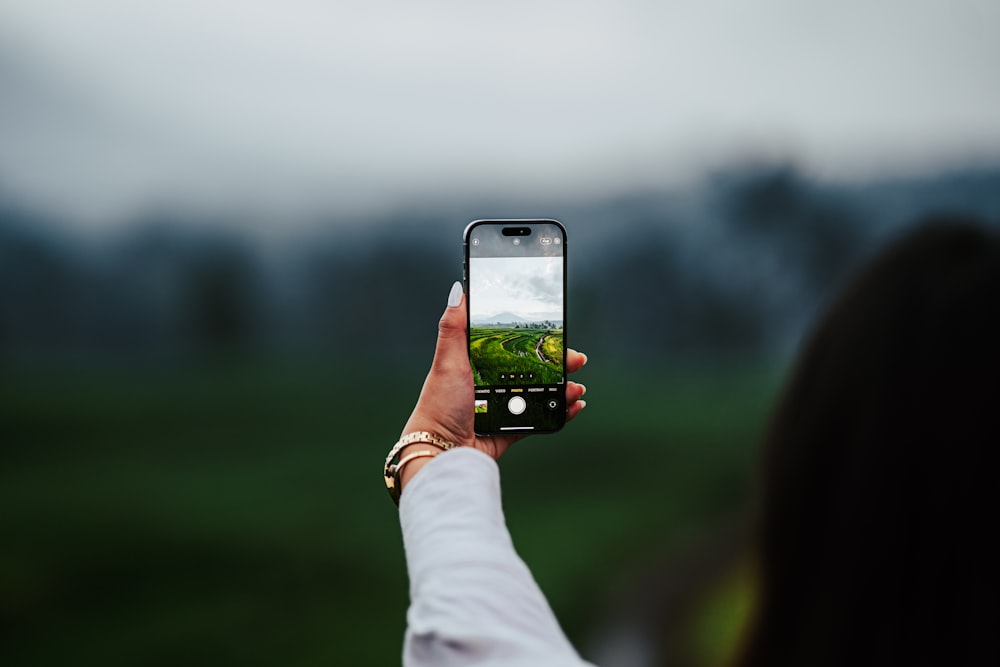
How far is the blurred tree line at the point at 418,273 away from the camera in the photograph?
0.96m

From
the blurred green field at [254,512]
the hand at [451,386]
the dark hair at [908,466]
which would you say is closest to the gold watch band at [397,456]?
the hand at [451,386]

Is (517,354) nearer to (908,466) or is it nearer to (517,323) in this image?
(517,323)

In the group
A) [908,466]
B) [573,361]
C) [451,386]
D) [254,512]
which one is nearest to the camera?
[908,466]

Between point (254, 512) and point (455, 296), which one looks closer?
point (455, 296)

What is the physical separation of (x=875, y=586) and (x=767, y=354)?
897 millimetres

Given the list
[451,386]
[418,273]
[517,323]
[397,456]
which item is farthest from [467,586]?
[418,273]

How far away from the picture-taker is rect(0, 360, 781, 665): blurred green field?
958 millimetres

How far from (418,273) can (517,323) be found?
269 mm

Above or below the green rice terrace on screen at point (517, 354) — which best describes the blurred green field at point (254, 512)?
below

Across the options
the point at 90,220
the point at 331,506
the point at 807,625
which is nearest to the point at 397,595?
the point at 331,506

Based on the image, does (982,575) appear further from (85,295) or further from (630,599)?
(85,295)

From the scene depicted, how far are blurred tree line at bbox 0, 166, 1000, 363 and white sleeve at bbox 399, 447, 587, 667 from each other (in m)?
0.59

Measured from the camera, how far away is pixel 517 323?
822 mm

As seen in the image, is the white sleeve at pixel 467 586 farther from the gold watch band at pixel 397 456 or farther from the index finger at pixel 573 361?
the index finger at pixel 573 361
